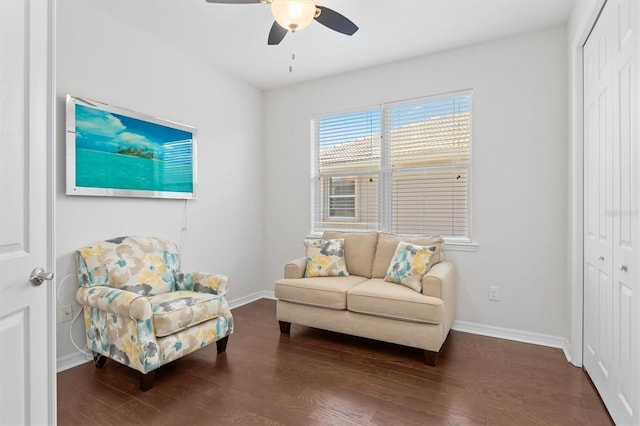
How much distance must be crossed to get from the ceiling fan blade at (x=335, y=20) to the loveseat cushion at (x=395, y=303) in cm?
198

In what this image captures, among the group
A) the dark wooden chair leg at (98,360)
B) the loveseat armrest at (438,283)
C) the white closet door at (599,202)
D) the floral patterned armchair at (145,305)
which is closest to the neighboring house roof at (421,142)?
the white closet door at (599,202)

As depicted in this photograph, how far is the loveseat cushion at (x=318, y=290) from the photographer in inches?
113

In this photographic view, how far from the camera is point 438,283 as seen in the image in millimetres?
2584

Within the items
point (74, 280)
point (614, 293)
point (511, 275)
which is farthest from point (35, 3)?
point (511, 275)

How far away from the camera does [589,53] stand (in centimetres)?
232

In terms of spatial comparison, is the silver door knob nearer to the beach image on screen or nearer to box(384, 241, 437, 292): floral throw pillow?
the beach image on screen

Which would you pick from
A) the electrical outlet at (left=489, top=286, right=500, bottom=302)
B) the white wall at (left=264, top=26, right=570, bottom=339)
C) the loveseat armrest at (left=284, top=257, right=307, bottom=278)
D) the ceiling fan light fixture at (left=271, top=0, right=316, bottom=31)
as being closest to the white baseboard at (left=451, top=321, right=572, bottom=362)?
the white wall at (left=264, top=26, right=570, bottom=339)

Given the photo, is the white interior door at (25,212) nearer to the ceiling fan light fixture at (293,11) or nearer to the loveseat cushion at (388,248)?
the ceiling fan light fixture at (293,11)

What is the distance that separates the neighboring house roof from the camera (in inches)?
130

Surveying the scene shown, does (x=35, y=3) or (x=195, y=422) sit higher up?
(x=35, y=3)

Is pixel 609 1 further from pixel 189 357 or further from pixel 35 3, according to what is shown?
pixel 189 357

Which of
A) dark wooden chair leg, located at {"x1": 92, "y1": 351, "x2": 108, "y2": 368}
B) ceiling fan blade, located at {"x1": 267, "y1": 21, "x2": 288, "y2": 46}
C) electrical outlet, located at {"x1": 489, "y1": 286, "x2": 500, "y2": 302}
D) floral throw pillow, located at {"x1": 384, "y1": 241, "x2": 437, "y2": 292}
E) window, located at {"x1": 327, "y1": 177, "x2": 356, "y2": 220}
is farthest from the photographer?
window, located at {"x1": 327, "y1": 177, "x2": 356, "y2": 220}

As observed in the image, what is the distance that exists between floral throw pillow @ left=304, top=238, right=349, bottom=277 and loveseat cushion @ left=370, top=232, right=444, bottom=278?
0.32 m

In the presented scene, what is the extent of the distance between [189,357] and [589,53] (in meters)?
3.70
